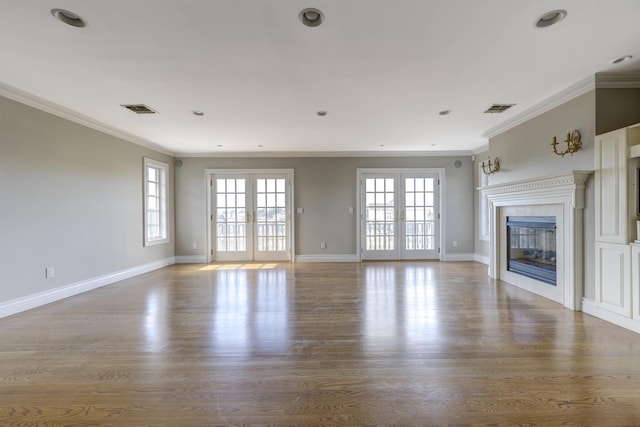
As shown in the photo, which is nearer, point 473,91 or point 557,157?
point 473,91

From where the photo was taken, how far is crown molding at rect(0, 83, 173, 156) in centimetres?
329

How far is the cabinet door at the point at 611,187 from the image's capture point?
285cm

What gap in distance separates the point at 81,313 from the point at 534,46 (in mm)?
5446

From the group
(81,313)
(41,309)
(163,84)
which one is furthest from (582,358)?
(41,309)

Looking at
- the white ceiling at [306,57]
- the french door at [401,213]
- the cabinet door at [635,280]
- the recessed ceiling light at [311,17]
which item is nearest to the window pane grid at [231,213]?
the white ceiling at [306,57]

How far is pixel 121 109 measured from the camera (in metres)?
3.96

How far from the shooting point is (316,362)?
224 centimetres

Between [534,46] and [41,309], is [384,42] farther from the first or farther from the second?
[41,309]

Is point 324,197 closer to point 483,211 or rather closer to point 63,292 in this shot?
point 483,211

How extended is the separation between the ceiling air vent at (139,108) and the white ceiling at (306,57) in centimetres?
14

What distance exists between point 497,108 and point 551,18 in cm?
199

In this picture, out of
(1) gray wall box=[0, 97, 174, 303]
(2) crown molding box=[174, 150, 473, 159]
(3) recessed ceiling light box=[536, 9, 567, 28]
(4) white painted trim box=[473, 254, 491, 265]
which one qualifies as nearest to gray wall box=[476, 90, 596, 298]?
(3) recessed ceiling light box=[536, 9, 567, 28]

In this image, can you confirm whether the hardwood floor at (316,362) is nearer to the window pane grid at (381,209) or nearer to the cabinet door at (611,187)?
the cabinet door at (611,187)

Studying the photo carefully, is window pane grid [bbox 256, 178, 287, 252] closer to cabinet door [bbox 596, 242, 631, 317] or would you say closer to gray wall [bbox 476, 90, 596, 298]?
gray wall [bbox 476, 90, 596, 298]
